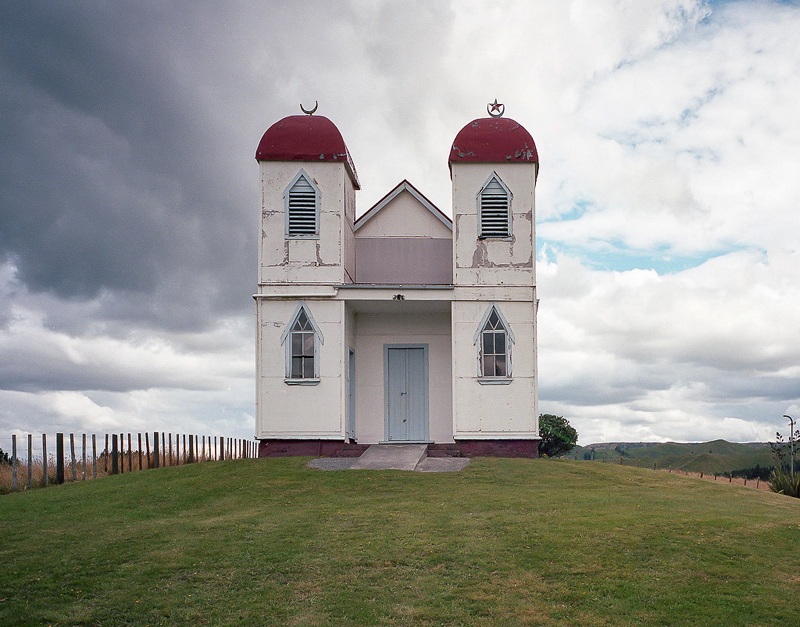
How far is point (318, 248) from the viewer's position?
23.4 metres

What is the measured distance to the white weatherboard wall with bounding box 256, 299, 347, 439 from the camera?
22.5m

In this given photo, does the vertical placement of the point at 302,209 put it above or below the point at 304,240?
above

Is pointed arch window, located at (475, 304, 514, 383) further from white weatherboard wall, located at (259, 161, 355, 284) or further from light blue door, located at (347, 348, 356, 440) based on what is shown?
white weatherboard wall, located at (259, 161, 355, 284)

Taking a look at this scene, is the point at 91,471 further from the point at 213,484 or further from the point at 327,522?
the point at 327,522

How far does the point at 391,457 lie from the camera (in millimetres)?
20859

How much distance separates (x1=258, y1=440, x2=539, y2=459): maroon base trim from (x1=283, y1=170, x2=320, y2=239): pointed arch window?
6024 mm

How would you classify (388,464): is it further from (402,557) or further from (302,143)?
(302,143)

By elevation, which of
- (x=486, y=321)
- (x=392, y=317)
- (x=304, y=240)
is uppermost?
(x=304, y=240)

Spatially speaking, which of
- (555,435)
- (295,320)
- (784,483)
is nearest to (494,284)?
(295,320)

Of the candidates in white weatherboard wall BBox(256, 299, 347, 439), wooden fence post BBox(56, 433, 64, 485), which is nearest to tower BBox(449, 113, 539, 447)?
white weatherboard wall BBox(256, 299, 347, 439)

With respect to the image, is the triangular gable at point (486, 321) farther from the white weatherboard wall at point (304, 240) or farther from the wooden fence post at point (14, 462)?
the wooden fence post at point (14, 462)

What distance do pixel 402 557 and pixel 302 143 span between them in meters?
15.4

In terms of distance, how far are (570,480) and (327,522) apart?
23.2ft

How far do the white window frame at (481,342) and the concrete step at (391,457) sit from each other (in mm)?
2632
